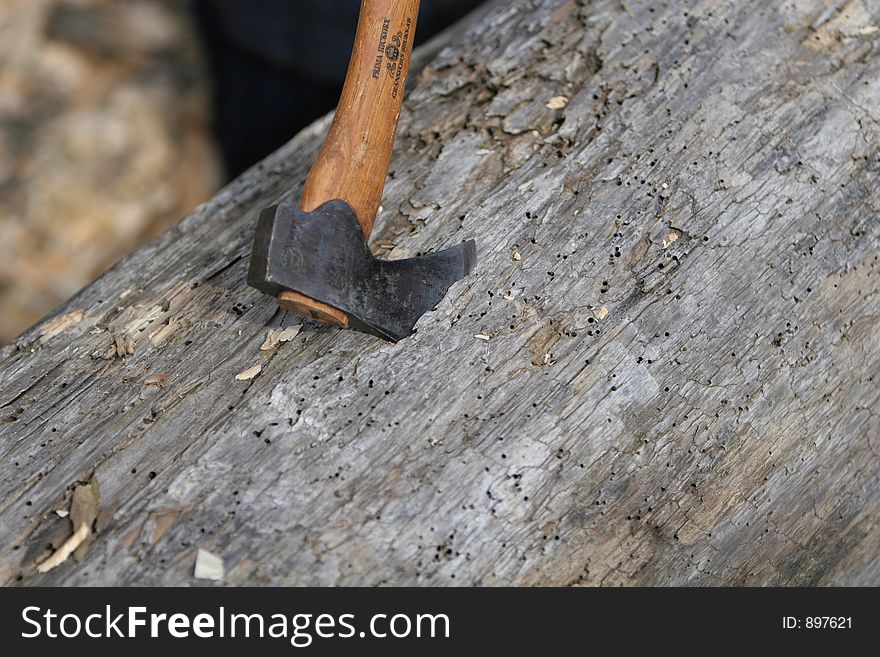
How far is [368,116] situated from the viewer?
5.72ft

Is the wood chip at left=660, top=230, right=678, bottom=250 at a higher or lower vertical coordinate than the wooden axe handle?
lower

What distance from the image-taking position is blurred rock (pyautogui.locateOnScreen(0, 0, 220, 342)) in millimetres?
3615

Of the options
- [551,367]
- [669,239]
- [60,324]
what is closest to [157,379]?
[60,324]

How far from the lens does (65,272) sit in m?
3.72

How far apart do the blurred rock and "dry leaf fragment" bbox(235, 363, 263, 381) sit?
92.4 inches

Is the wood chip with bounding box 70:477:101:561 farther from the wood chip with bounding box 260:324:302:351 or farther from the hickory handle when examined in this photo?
the hickory handle

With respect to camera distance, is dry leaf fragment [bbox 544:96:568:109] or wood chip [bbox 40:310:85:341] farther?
dry leaf fragment [bbox 544:96:568:109]

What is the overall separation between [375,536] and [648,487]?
0.53 m

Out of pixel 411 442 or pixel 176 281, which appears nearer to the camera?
pixel 411 442

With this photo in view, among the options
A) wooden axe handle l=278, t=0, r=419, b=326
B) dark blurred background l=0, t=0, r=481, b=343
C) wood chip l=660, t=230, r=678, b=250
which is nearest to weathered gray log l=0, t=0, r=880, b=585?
wood chip l=660, t=230, r=678, b=250

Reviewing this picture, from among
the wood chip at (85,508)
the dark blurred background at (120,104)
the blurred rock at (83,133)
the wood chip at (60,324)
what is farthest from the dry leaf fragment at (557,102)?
the blurred rock at (83,133)

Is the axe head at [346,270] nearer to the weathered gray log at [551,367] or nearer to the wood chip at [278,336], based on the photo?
the weathered gray log at [551,367]
